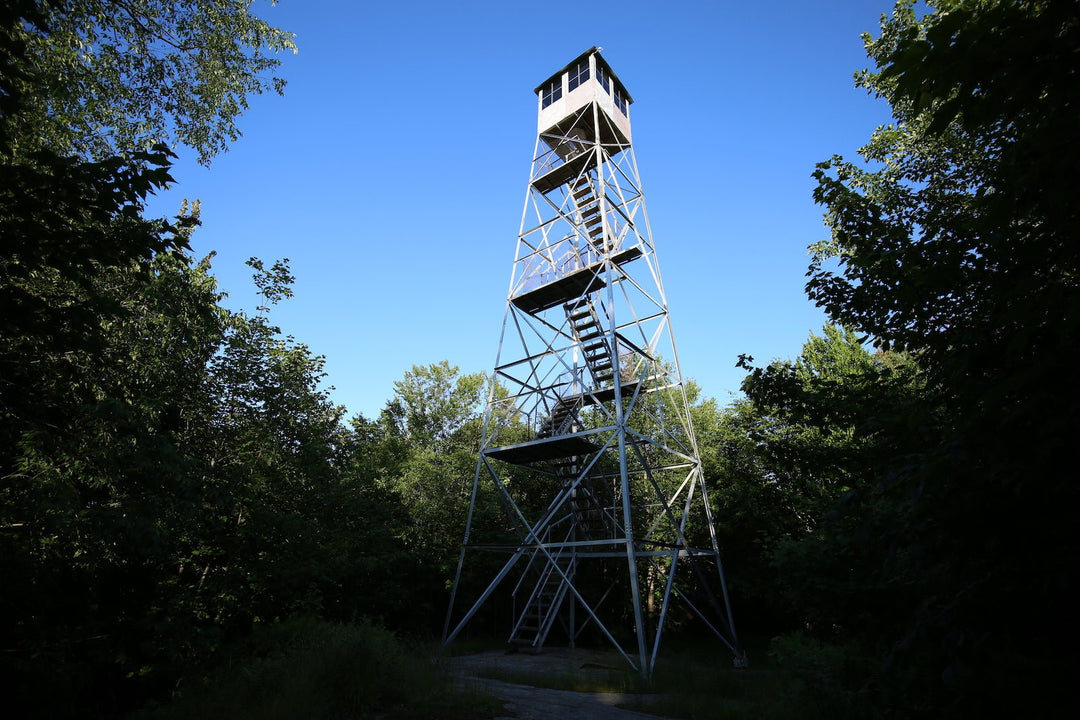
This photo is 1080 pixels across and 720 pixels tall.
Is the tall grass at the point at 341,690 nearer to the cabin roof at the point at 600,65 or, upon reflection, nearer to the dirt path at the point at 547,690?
the dirt path at the point at 547,690

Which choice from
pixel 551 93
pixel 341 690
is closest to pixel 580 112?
pixel 551 93

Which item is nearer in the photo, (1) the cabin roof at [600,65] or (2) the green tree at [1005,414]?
(2) the green tree at [1005,414]

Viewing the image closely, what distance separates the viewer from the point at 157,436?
28.3ft

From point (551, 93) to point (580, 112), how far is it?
5.62 feet

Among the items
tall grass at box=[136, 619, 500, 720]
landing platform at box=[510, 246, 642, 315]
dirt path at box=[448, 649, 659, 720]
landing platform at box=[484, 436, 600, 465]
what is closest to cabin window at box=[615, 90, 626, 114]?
landing platform at box=[510, 246, 642, 315]

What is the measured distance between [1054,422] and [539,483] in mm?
25059

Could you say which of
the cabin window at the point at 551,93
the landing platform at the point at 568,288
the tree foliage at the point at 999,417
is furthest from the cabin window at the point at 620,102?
the tree foliage at the point at 999,417

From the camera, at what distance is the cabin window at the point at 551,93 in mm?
18031

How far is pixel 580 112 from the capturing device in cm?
1727

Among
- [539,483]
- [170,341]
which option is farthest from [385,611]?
[170,341]

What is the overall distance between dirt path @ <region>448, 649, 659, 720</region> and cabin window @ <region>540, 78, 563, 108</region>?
1613 cm

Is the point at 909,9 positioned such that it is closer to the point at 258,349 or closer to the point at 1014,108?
the point at 1014,108

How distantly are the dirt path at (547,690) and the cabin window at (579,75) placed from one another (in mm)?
16221

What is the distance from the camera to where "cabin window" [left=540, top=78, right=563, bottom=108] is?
18031 millimetres
